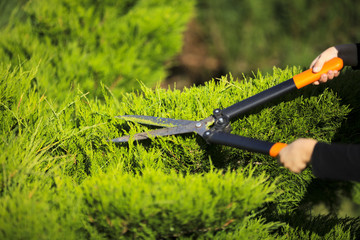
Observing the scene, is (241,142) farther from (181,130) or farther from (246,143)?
(181,130)

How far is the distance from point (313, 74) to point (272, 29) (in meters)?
2.06

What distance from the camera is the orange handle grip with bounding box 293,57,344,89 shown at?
3.67 feet

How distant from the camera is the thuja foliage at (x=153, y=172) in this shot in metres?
0.83

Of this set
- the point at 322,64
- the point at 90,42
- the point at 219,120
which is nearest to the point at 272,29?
the point at 90,42

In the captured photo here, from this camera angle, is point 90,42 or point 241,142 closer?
point 241,142

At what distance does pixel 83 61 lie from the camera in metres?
1.60

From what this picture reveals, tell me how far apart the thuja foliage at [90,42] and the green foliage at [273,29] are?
117 centimetres

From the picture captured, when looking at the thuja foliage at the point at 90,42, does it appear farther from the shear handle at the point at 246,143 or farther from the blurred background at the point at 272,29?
the blurred background at the point at 272,29

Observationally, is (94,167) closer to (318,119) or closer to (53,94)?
(53,94)

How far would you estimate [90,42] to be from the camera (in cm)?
171

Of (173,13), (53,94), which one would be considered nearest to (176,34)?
(173,13)

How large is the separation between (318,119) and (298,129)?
0.24ft

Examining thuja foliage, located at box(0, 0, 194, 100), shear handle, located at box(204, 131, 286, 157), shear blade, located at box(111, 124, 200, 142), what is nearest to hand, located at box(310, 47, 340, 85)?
shear handle, located at box(204, 131, 286, 157)

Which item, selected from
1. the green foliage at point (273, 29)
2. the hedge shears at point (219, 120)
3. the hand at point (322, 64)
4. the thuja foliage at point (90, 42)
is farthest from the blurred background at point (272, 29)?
the hedge shears at point (219, 120)
